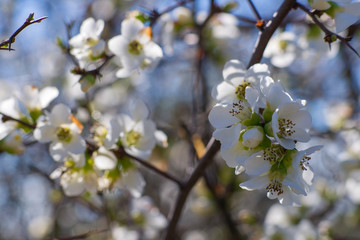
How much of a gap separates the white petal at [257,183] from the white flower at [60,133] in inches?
27.5

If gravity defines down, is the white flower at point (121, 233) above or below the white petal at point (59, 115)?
below

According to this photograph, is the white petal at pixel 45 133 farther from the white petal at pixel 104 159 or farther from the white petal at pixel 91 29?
the white petal at pixel 91 29

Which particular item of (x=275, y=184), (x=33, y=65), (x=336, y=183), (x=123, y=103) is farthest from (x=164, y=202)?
(x=275, y=184)

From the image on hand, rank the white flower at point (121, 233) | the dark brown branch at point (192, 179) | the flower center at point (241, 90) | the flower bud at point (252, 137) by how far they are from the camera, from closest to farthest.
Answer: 1. the flower bud at point (252, 137)
2. the flower center at point (241, 90)
3. the dark brown branch at point (192, 179)
4. the white flower at point (121, 233)

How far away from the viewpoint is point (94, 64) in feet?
5.74

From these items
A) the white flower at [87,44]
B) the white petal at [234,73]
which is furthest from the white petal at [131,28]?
the white petal at [234,73]

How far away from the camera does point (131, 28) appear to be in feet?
5.74

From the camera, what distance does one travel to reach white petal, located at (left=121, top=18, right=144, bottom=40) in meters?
1.74

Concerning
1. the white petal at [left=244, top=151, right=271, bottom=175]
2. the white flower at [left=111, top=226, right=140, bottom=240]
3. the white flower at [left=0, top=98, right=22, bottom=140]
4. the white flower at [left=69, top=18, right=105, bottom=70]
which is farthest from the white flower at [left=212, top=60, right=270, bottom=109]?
the white flower at [left=111, top=226, right=140, bottom=240]

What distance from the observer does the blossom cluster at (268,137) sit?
44.8 inches

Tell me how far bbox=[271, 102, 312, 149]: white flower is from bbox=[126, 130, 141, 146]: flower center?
2.34 feet

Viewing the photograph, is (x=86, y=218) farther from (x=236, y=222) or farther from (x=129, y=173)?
(x=129, y=173)

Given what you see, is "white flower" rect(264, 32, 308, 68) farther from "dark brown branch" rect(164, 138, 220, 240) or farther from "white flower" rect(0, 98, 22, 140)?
"white flower" rect(0, 98, 22, 140)

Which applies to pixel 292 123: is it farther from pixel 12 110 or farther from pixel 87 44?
pixel 12 110
